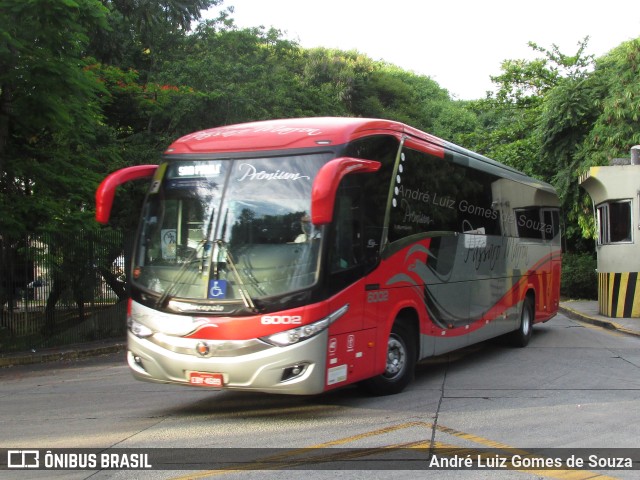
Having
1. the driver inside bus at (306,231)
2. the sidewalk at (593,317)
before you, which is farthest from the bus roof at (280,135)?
the sidewalk at (593,317)

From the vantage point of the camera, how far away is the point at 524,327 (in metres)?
13.0

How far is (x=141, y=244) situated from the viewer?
7480 mm

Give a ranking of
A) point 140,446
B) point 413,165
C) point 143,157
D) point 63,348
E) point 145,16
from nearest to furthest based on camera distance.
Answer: point 140,446 → point 413,165 → point 63,348 → point 143,157 → point 145,16

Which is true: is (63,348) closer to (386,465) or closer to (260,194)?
(260,194)

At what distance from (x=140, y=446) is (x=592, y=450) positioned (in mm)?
4143

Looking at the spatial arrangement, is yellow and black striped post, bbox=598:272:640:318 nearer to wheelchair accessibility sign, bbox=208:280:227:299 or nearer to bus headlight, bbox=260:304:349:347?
bus headlight, bbox=260:304:349:347

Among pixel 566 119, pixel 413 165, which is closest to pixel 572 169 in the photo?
pixel 566 119

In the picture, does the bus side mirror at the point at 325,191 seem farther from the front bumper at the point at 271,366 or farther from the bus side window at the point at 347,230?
the front bumper at the point at 271,366

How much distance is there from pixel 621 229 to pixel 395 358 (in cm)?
1189

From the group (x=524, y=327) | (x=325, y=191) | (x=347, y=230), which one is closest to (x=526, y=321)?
(x=524, y=327)

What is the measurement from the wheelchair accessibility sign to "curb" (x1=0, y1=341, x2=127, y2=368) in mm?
7496

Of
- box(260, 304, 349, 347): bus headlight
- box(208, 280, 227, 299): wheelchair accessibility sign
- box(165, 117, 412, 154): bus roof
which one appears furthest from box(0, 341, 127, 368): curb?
box(260, 304, 349, 347): bus headlight

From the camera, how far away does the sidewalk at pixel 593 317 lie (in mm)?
15545

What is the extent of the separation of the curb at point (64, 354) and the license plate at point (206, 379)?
7181 millimetres
